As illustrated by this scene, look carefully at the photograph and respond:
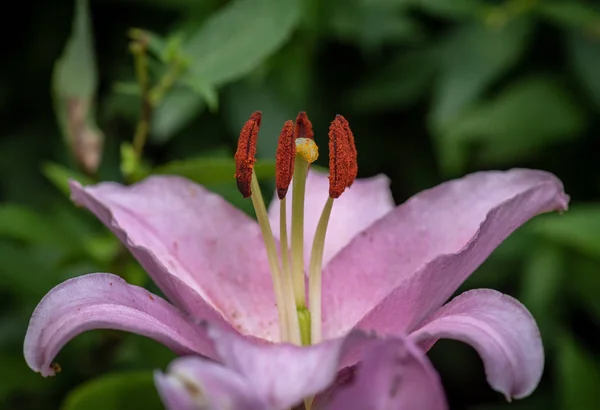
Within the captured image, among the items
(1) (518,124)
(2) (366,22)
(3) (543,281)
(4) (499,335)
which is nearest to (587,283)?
(3) (543,281)

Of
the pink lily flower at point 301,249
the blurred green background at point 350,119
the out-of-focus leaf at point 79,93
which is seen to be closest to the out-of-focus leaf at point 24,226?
the blurred green background at point 350,119

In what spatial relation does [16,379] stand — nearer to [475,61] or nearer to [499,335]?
[499,335]

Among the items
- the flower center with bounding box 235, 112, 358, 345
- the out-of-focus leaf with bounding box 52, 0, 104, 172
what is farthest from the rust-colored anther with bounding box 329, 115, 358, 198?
the out-of-focus leaf with bounding box 52, 0, 104, 172

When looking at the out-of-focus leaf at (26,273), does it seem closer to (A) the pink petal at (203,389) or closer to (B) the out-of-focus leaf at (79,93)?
Answer: (B) the out-of-focus leaf at (79,93)

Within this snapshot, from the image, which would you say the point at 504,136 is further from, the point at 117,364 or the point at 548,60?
the point at 117,364

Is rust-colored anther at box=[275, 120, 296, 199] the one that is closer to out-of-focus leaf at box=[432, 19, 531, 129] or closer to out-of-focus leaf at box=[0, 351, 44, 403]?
out-of-focus leaf at box=[0, 351, 44, 403]
